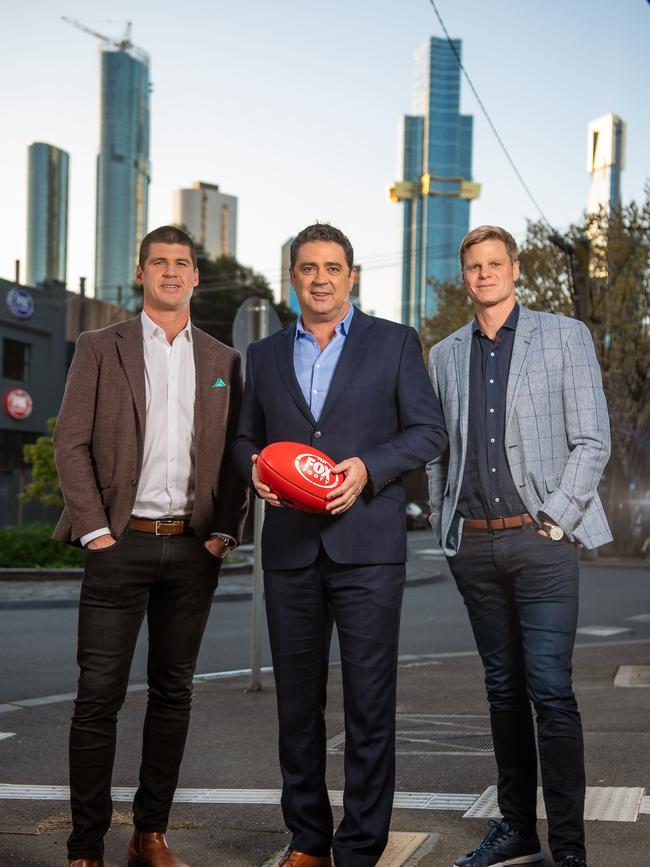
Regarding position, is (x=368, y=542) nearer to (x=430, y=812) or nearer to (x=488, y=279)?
(x=488, y=279)

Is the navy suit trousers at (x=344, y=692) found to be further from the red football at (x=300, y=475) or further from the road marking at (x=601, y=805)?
the road marking at (x=601, y=805)

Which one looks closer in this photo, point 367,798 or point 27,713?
point 367,798

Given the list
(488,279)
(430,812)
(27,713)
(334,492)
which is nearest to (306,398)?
(334,492)

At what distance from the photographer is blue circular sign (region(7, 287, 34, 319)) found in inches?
1759

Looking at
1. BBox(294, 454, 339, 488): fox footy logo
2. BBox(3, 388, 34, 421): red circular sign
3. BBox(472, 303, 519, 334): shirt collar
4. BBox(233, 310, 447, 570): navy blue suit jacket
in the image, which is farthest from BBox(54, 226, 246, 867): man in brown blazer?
BBox(3, 388, 34, 421): red circular sign

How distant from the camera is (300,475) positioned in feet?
12.4

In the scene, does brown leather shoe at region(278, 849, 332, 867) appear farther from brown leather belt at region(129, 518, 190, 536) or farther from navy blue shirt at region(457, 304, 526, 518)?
navy blue shirt at region(457, 304, 526, 518)

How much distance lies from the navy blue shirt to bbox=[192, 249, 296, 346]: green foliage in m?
44.1

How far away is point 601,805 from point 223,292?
46.7 meters

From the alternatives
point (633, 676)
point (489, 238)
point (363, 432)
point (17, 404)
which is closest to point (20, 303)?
point (17, 404)

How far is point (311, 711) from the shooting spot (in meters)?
4.14

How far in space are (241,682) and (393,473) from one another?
5.25 meters

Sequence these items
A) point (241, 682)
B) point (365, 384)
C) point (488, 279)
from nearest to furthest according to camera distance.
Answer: point (365, 384) → point (488, 279) → point (241, 682)

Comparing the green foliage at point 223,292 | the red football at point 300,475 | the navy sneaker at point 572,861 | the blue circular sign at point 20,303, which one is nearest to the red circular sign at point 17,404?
the blue circular sign at point 20,303
